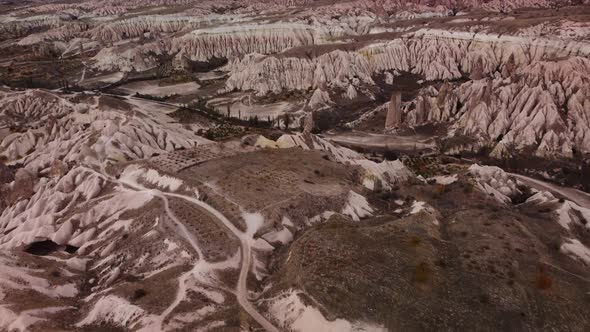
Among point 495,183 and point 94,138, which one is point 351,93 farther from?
point 94,138

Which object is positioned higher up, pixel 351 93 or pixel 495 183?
pixel 495 183

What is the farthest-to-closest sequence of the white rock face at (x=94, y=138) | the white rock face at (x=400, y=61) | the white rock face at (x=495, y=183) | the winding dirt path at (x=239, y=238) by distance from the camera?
the white rock face at (x=400, y=61)
the white rock face at (x=94, y=138)
the white rock face at (x=495, y=183)
the winding dirt path at (x=239, y=238)

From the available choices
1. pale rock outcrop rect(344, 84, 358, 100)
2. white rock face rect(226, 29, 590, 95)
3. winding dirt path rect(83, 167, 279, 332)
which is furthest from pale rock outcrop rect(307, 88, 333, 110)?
winding dirt path rect(83, 167, 279, 332)

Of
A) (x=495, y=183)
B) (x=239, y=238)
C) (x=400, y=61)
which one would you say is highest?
(x=239, y=238)

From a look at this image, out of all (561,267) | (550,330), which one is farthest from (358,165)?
(550,330)

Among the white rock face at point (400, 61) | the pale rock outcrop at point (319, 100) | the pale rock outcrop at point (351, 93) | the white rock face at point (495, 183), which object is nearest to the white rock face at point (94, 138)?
the pale rock outcrop at point (319, 100)

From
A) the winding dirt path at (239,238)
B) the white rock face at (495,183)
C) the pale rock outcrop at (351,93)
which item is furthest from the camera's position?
the pale rock outcrop at (351,93)

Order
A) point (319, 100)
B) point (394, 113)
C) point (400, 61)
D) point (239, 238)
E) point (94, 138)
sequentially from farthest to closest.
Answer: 1. point (400, 61)
2. point (319, 100)
3. point (394, 113)
4. point (94, 138)
5. point (239, 238)

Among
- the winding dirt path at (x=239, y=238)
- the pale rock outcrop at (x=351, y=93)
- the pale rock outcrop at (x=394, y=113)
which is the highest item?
the winding dirt path at (x=239, y=238)

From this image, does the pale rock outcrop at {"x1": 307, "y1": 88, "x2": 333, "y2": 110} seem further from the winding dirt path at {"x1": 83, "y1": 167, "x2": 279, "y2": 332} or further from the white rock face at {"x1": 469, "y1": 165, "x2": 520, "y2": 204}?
the winding dirt path at {"x1": 83, "y1": 167, "x2": 279, "y2": 332}

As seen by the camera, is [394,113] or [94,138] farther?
[394,113]

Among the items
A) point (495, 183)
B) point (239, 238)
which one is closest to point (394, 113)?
point (495, 183)

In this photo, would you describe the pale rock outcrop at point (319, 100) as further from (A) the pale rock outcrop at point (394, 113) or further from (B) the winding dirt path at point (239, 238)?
(B) the winding dirt path at point (239, 238)
